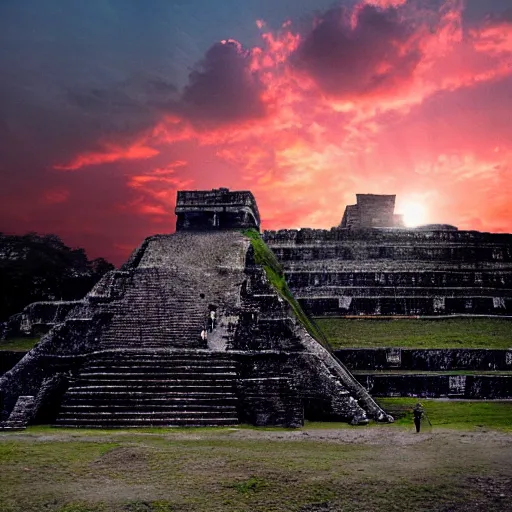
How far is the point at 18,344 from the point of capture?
1862 centimetres

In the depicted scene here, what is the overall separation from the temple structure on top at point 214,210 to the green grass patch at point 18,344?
7.18m

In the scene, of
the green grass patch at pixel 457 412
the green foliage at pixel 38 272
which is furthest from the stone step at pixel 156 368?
the green foliage at pixel 38 272

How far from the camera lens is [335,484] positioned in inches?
242

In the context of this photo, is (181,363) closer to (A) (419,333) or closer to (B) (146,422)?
(B) (146,422)

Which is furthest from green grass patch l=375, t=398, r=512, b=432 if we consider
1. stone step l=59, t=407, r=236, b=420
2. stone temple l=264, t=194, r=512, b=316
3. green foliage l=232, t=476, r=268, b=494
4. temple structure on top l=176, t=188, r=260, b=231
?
temple structure on top l=176, t=188, r=260, b=231

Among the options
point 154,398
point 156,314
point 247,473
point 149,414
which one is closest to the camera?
point 247,473

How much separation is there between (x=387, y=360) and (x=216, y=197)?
10.6 metres

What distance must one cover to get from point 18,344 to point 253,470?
566 inches

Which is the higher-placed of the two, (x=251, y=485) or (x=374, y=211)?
(x=374, y=211)

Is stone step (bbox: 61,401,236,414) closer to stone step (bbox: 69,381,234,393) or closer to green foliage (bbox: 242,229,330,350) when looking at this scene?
stone step (bbox: 69,381,234,393)

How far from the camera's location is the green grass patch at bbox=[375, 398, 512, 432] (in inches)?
428

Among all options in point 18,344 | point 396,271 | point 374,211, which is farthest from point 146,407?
point 374,211

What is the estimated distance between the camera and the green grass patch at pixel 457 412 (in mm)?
10875

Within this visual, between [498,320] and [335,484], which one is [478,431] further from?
[498,320]
